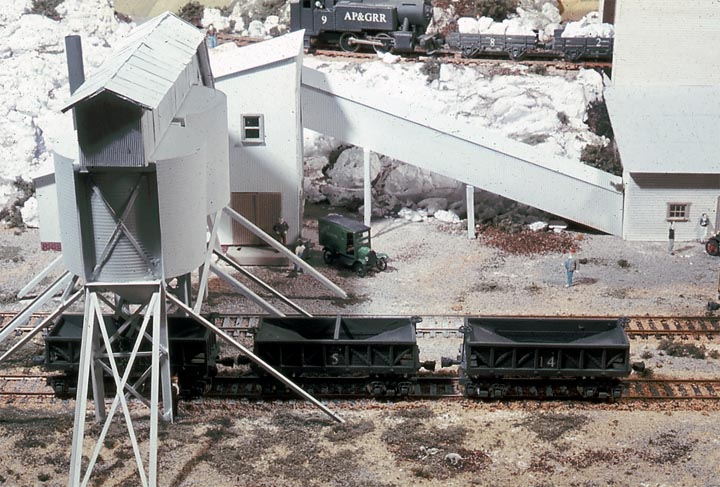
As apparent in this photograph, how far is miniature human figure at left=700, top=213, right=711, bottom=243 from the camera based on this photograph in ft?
131

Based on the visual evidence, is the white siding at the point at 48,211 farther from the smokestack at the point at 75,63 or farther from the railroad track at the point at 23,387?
the smokestack at the point at 75,63

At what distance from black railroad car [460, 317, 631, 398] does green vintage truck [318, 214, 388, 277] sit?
8.64 meters

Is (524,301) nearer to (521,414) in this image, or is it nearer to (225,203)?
(521,414)

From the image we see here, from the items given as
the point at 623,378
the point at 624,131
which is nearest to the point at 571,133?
the point at 624,131

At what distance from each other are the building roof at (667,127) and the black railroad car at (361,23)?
12.3 m

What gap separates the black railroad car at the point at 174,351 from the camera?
29.0m

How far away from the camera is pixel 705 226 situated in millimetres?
40188

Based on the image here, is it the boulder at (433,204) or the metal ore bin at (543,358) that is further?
the boulder at (433,204)

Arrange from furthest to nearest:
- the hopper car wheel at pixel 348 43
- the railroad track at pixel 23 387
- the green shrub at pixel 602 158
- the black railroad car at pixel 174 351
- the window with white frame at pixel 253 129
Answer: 1. the hopper car wheel at pixel 348 43
2. the green shrub at pixel 602 158
3. the window with white frame at pixel 253 129
4. the railroad track at pixel 23 387
5. the black railroad car at pixel 174 351

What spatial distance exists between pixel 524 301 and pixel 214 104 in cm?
1241

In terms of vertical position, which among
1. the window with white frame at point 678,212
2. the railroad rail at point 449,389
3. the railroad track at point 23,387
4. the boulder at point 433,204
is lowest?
the railroad track at point 23,387

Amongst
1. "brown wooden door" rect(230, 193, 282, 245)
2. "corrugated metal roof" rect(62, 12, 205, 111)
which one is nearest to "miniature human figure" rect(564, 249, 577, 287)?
"brown wooden door" rect(230, 193, 282, 245)

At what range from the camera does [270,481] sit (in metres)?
25.5

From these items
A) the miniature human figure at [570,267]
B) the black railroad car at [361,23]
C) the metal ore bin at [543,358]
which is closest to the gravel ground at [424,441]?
the metal ore bin at [543,358]
